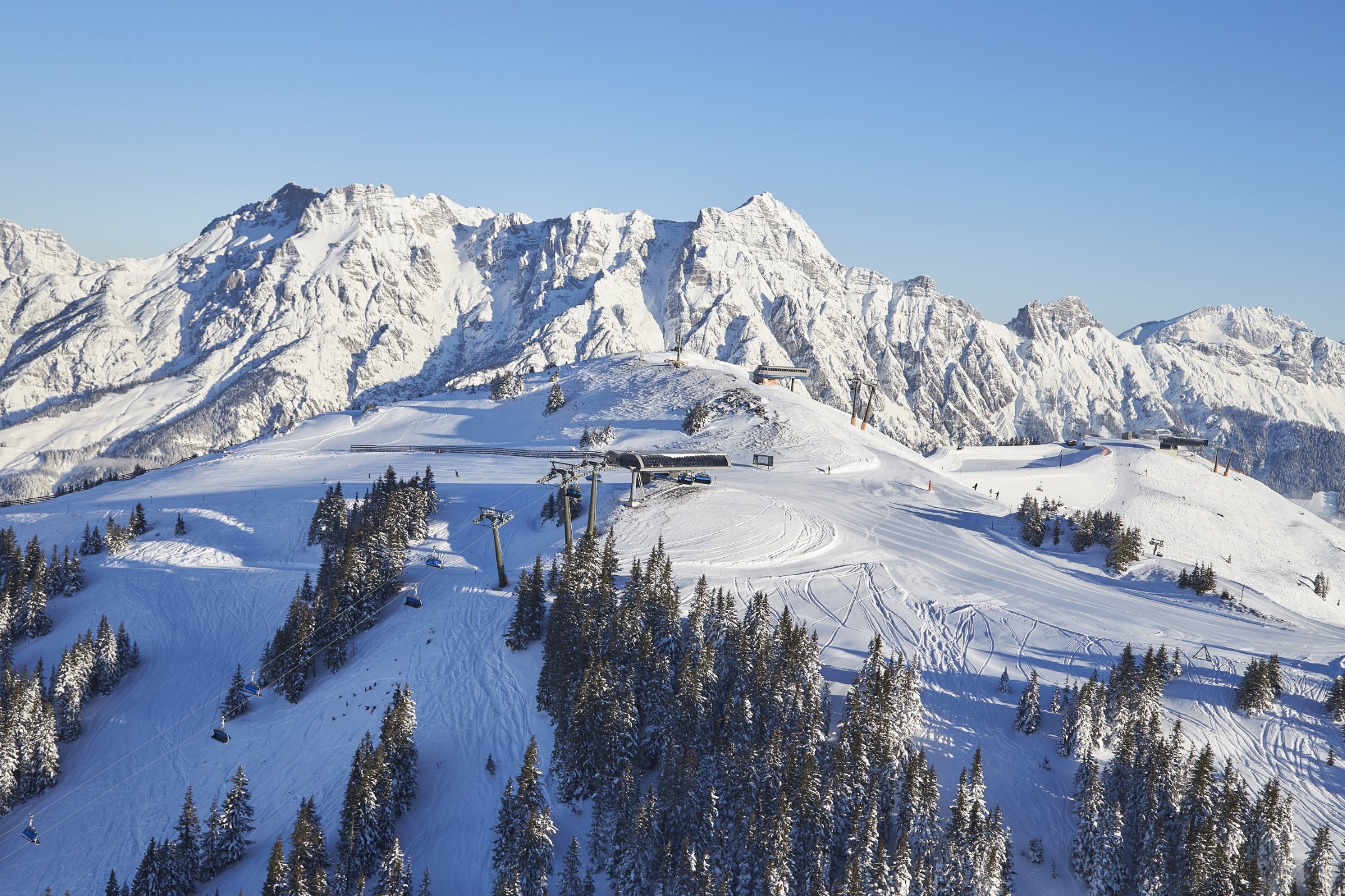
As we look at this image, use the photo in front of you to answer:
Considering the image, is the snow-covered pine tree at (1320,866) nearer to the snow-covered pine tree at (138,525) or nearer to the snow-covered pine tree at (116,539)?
the snow-covered pine tree at (116,539)

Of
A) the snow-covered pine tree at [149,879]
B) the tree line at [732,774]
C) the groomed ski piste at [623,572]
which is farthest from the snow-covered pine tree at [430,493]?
the snow-covered pine tree at [149,879]

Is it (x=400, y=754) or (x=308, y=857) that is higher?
(x=400, y=754)

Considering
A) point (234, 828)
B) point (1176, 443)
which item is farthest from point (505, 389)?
point (1176, 443)

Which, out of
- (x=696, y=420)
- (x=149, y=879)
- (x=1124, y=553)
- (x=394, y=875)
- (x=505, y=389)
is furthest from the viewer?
(x=505, y=389)

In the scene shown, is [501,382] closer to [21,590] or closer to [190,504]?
[190,504]

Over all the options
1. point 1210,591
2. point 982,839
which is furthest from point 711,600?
point 1210,591

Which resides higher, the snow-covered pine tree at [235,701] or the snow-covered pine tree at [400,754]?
the snow-covered pine tree at [400,754]

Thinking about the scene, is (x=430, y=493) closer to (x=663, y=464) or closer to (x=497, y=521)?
(x=663, y=464)
